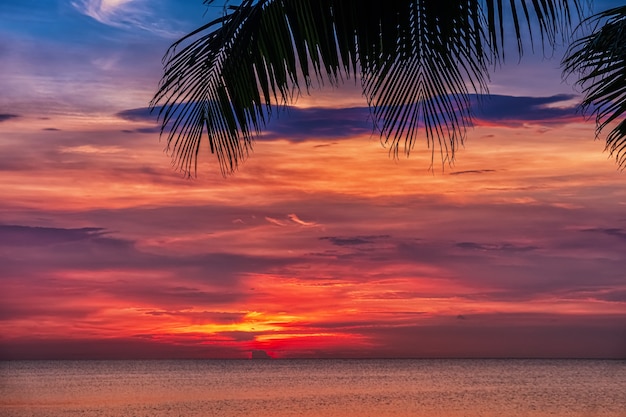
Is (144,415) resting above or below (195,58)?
below

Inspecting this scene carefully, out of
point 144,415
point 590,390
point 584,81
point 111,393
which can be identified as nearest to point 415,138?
point 584,81

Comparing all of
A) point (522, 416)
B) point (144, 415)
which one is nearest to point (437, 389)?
point (522, 416)

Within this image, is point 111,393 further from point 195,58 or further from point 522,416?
point 195,58

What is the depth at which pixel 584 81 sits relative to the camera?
8562 mm

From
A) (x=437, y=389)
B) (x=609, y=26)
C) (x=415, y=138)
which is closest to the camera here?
(x=415, y=138)

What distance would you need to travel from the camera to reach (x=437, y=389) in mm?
78438

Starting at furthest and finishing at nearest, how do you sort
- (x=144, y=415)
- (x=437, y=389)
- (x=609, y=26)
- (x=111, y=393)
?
(x=437, y=389), (x=111, y=393), (x=144, y=415), (x=609, y=26)

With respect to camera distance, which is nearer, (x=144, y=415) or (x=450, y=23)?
(x=450, y=23)

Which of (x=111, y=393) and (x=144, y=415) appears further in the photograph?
(x=111, y=393)

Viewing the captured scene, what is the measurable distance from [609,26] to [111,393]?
68813 millimetres

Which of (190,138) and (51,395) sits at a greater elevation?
(190,138)

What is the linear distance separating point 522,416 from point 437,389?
2356 centimetres

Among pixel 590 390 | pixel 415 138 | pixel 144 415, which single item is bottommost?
pixel 590 390

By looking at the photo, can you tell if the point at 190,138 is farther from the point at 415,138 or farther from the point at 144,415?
the point at 144,415
